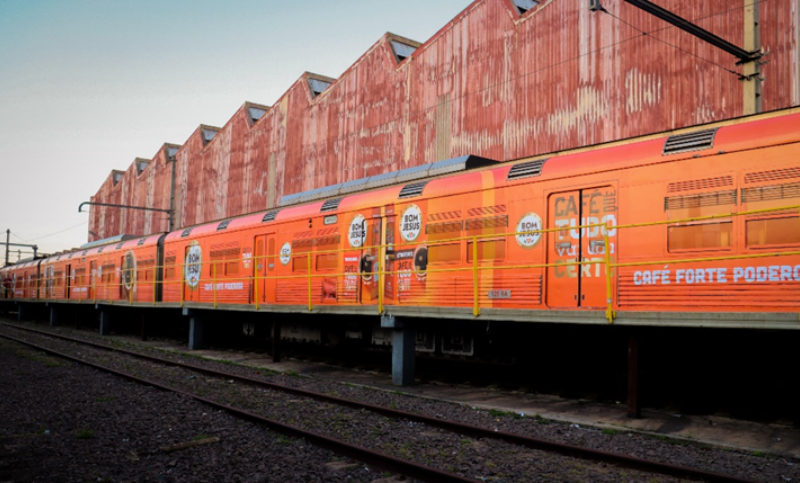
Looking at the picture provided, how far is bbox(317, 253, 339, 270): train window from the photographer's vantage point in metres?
14.4

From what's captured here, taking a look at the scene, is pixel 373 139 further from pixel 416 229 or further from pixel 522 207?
pixel 522 207

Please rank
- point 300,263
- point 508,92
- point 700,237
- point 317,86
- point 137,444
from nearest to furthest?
point 137,444 → point 700,237 → point 300,263 → point 508,92 → point 317,86

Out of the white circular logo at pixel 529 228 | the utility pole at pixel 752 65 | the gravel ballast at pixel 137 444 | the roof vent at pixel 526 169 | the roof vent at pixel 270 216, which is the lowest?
the gravel ballast at pixel 137 444

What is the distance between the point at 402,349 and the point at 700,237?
5.65 m

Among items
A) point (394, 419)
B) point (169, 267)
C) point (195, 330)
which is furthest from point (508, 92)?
point (394, 419)

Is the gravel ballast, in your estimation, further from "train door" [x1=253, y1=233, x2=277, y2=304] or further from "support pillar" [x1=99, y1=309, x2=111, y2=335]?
"support pillar" [x1=99, y1=309, x2=111, y2=335]

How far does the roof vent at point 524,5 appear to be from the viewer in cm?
2195

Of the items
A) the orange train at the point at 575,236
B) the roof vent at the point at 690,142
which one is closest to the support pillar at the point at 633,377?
the orange train at the point at 575,236

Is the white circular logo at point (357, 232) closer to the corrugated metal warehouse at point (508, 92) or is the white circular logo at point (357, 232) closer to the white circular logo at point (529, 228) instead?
the white circular logo at point (529, 228)

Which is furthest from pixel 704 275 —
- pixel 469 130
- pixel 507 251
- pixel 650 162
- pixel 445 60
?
pixel 445 60

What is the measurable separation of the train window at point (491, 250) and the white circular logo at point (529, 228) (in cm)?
39

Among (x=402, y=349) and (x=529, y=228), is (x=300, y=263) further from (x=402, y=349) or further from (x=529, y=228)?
(x=529, y=228)

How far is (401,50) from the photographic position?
27094mm

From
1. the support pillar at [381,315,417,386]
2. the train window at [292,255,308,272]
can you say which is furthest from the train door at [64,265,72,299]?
the support pillar at [381,315,417,386]
